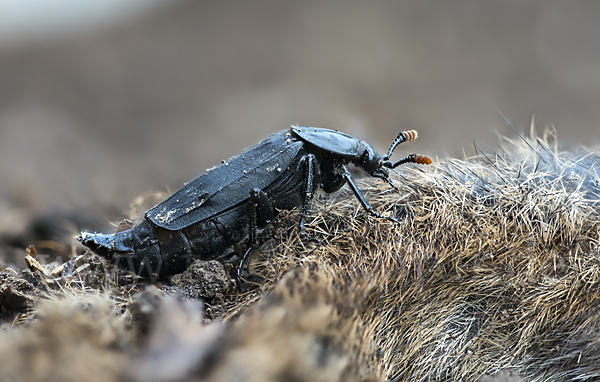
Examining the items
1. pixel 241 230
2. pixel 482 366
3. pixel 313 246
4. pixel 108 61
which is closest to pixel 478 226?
pixel 482 366

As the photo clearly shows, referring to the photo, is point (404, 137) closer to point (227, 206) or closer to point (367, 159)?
point (367, 159)

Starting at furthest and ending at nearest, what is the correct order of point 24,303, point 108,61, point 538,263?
point 108,61, point 538,263, point 24,303

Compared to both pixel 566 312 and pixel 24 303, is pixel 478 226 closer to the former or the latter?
pixel 566 312

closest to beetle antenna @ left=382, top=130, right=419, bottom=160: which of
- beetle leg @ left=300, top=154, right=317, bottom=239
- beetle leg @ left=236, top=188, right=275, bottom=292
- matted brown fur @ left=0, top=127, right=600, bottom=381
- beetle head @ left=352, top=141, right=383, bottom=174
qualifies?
beetle head @ left=352, top=141, right=383, bottom=174

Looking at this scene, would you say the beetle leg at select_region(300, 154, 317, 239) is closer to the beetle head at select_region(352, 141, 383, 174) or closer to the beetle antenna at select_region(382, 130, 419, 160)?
the beetle head at select_region(352, 141, 383, 174)

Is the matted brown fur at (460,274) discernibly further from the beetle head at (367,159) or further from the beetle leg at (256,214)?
the beetle head at (367,159)

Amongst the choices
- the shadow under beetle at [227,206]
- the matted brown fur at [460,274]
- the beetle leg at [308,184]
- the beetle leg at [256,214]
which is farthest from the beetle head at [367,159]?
the beetle leg at [256,214]

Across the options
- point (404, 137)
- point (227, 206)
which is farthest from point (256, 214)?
point (404, 137)

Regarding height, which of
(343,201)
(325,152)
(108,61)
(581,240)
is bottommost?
(581,240)
